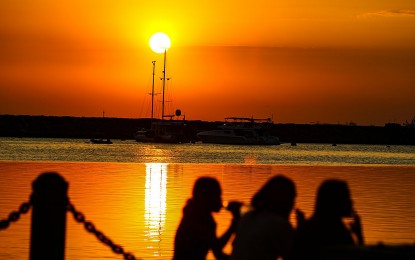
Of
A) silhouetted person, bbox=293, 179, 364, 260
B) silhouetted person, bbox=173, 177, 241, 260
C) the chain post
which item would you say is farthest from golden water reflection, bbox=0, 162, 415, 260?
silhouetted person, bbox=293, 179, 364, 260

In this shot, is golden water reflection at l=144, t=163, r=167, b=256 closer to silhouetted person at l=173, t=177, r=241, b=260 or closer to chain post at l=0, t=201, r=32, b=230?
chain post at l=0, t=201, r=32, b=230

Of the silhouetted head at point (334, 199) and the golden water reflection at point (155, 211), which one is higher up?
the silhouetted head at point (334, 199)

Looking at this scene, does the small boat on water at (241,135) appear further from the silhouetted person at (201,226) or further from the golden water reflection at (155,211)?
the silhouetted person at (201,226)

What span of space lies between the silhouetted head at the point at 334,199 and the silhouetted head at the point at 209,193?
1.36 meters

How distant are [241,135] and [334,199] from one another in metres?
134

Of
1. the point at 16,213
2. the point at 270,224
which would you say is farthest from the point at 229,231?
the point at 16,213

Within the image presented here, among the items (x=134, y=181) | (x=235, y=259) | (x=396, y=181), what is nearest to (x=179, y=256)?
(x=235, y=259)

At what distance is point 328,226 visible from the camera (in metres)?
7.81

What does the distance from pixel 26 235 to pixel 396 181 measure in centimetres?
2920

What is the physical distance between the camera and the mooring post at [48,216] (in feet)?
28.9

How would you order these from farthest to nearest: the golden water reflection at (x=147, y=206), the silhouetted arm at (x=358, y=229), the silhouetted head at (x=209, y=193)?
the golden water reflection at (x=147, y=206), the silhouetted head at (x=209, y=193), the silhouetted arm at (x=358, y=229)

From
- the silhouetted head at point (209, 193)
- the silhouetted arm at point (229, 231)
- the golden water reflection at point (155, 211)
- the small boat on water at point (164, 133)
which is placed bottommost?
the golden water reflection at point (155, 211)

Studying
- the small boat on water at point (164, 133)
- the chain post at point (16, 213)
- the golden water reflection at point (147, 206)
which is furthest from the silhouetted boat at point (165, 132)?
the chain post at point (16, 213)

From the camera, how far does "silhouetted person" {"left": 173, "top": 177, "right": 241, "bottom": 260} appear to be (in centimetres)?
899
